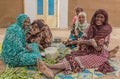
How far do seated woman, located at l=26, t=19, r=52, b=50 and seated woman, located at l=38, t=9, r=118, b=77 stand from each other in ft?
3.85

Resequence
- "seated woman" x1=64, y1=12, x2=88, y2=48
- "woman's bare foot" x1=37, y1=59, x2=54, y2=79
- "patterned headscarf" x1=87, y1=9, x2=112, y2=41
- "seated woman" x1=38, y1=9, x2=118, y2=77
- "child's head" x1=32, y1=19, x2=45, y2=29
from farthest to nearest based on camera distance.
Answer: "seated woman" x1=64, y1=12, x2=88, y2=48
"child's head" x1=32, y1=19, x2=45, y2=29
"patterned headscarf" x1=87, y1=9, x2=112, y2=41
"seated woman" x1=38, y1=9, x2=118, y2=77
"woman's bare foot" x1=37, y1=59, x2=54, y2=79

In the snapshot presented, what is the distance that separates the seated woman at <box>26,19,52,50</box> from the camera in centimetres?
646

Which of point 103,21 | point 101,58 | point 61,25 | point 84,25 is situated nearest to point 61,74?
point 101,58

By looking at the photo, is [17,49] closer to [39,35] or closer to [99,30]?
[39,35]

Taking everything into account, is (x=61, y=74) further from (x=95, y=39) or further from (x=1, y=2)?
(x=1, y=2)

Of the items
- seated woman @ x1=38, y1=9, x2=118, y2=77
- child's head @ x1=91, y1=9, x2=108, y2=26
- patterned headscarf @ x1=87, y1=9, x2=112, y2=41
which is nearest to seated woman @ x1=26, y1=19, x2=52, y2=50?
seated woman @ x1=38, y1=9, x2=118, y2=77

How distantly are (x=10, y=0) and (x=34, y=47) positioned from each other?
21.2 ft

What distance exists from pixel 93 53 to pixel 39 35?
1545 mm

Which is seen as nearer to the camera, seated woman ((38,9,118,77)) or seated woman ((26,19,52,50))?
seated woman ((38,9,118,77))

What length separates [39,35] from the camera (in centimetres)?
652

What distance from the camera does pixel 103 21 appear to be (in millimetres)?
5535

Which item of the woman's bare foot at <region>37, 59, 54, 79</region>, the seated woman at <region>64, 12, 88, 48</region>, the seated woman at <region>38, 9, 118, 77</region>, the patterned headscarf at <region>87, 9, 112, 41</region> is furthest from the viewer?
the seated woman at <region>64, 12, 88, 48</region>

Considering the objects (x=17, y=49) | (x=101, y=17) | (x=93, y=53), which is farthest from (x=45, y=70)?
(x=101, y=17)

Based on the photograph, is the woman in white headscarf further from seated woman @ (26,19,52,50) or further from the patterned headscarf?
the patterned headscarf
